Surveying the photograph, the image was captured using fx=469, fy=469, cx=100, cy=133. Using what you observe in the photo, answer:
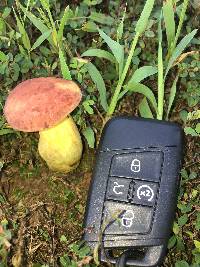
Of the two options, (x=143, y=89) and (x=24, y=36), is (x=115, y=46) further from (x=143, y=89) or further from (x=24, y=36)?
(x=24, y=36)

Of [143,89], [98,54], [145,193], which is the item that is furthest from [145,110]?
[145,193]

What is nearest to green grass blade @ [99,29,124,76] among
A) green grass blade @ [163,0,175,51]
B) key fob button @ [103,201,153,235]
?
green grass blade @ [163,0,175,51]

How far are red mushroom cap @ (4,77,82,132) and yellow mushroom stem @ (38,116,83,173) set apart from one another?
107 mm

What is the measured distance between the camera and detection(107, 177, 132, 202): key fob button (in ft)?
3.25

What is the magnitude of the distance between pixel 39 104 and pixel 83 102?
0.69 ft

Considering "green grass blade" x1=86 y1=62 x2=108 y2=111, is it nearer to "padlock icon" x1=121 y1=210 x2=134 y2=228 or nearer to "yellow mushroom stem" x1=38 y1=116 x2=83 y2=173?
"yellow mushroom stem" x1=38 y1=116 x2=83 y2=173

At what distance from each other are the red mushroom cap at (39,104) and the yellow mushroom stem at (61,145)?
0.35 ft

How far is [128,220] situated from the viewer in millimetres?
972

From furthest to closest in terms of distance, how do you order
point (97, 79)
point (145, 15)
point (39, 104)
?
point (97, 79) < point (145, 15) < point (39, 104)

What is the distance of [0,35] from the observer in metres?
1.22

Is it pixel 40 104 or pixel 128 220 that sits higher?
pixel 40 104

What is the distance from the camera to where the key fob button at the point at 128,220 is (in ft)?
3.17

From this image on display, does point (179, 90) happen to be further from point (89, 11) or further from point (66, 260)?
point (66, 260)

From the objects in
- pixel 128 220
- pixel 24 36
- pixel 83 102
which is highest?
pixel 24 36
